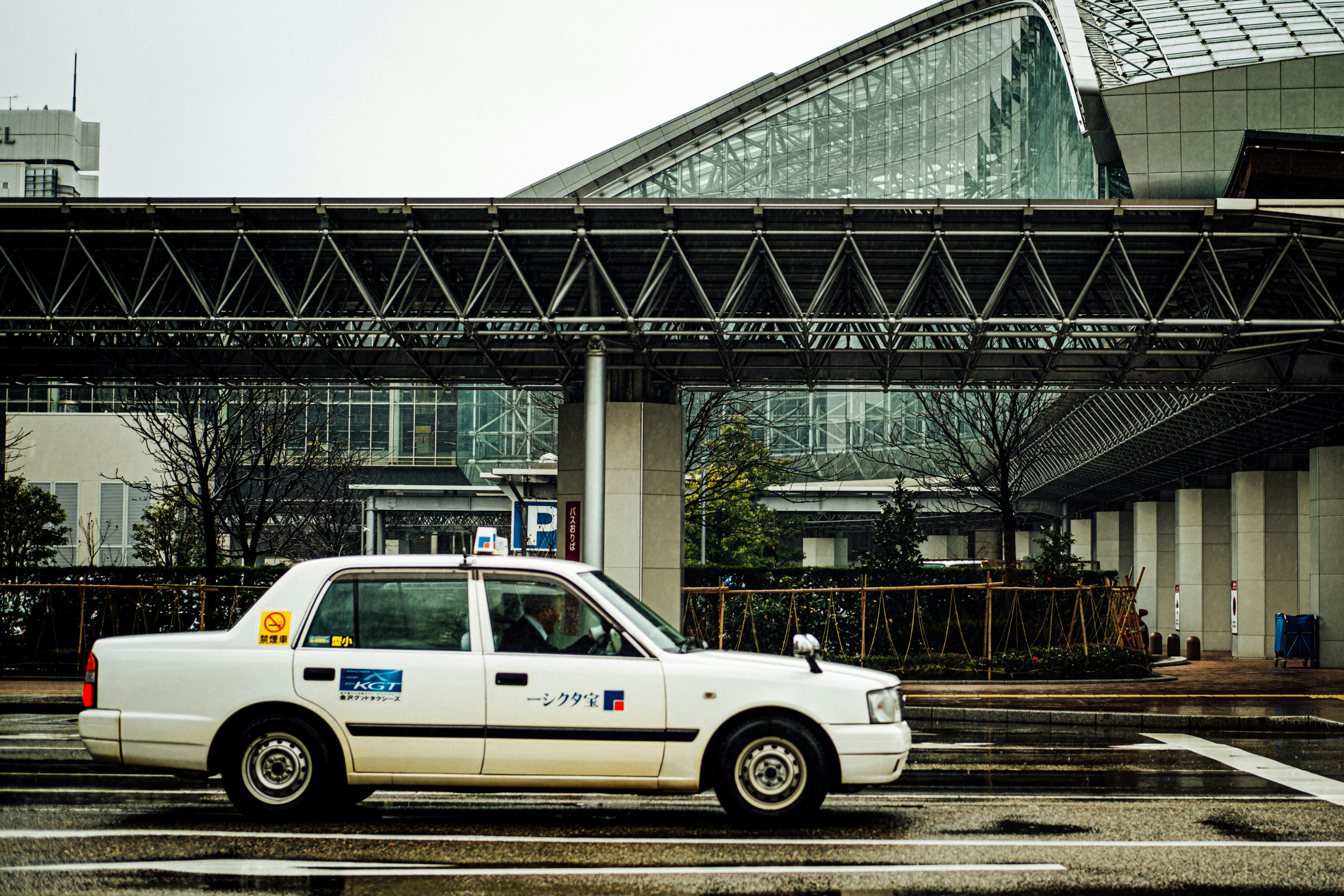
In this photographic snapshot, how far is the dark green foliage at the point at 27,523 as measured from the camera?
109 ft

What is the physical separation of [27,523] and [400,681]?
3223 cm

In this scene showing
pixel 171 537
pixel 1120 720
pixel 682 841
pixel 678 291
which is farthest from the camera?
pixel 171 537

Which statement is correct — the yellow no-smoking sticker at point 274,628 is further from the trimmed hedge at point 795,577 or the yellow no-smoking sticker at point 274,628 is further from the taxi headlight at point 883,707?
the trimmed hedge at point 795,577

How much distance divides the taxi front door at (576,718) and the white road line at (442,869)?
1.12 meters

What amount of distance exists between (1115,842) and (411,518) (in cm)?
7115

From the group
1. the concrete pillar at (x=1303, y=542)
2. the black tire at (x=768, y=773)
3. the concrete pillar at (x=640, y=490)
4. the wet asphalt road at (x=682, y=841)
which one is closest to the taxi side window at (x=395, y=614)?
the wet asphalt road at (x=682, y=841)

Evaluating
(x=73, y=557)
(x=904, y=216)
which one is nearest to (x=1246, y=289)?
(x=904, y=216)

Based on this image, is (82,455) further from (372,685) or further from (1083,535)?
(372,685)

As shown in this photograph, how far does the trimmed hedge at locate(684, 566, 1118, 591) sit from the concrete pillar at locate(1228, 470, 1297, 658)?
842cm

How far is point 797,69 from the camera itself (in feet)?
193

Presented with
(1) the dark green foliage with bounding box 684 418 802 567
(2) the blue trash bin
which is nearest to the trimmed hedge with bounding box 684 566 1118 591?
(2) the blue trash bin

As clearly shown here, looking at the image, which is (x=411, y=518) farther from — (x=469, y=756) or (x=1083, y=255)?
(x=469, y=756)

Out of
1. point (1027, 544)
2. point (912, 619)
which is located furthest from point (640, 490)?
point (1027, 544)

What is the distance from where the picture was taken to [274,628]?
813 cm
